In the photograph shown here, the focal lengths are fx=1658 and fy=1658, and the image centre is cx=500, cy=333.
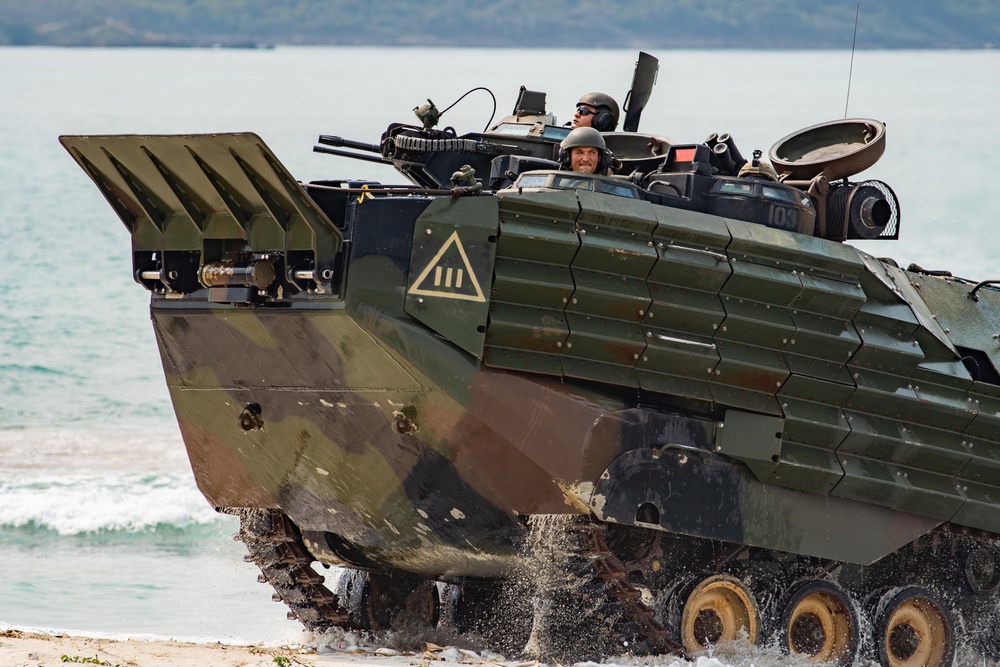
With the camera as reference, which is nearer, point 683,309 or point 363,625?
point 683,309

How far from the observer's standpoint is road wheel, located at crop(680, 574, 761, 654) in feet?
34.6

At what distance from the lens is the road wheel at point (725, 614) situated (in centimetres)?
1055

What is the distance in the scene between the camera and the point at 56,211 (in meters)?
33.7

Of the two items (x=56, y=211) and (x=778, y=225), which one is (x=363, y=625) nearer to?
(x=778, y=225)

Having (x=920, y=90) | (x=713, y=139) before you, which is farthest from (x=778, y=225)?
(x=920, y=90)

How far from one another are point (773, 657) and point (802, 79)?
1124 inches

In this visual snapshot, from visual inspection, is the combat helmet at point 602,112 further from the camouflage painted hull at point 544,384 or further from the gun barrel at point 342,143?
the camouflage painted hull at point 544,384

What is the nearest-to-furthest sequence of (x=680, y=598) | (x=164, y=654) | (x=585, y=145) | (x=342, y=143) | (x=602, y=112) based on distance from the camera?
(x=680, y=598) < (x=164, y=654) < (x=585, y=145) < (x=342, y=143) < (x=602, y=112)

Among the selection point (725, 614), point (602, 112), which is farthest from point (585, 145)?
point (725, 614)

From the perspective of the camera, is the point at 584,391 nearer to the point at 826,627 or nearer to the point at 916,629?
the point at 826,627

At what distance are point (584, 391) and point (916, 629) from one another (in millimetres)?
3585

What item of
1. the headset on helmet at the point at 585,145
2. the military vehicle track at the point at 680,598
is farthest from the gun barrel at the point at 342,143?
the military vehicle track at the point at 680,598

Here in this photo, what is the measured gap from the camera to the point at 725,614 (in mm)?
10703

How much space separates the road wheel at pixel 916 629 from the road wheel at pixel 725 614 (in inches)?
43.8
